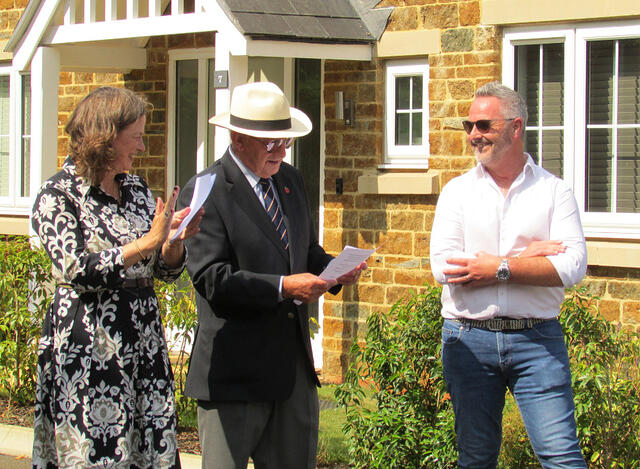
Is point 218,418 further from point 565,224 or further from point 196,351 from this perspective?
point 565,224

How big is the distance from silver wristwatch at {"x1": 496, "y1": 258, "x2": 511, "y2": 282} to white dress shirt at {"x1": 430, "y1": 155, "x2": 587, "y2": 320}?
7 centimetres

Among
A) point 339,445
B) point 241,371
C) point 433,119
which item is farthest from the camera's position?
point 433,119

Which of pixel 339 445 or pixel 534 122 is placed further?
pixel 534 122

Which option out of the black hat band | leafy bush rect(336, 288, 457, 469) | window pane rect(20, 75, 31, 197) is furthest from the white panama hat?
window pane rect(20, 75, 31, 197)

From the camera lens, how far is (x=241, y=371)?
3.76 m

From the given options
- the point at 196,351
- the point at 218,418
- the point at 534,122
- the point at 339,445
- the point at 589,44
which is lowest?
the point at 339,445

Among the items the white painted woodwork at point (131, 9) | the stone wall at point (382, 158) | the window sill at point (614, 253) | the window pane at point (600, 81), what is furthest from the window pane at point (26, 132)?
the window sill at point (614, 253)

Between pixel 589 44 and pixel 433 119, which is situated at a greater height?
pixel 589 44

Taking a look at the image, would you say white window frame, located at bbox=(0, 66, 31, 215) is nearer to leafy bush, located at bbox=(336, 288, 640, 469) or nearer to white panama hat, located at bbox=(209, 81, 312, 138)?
leafy bush, located at bbox=(336, 288, 640, 469)

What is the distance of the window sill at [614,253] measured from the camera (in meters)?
7.14

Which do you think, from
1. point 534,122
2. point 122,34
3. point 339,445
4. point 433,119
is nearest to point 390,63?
point 433,119

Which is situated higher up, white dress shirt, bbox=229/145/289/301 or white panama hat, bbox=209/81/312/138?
white panama hat, bbox=209/81/312/138

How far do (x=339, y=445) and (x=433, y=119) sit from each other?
3215 mm

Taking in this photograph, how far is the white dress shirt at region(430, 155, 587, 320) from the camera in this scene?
12.7 feet
